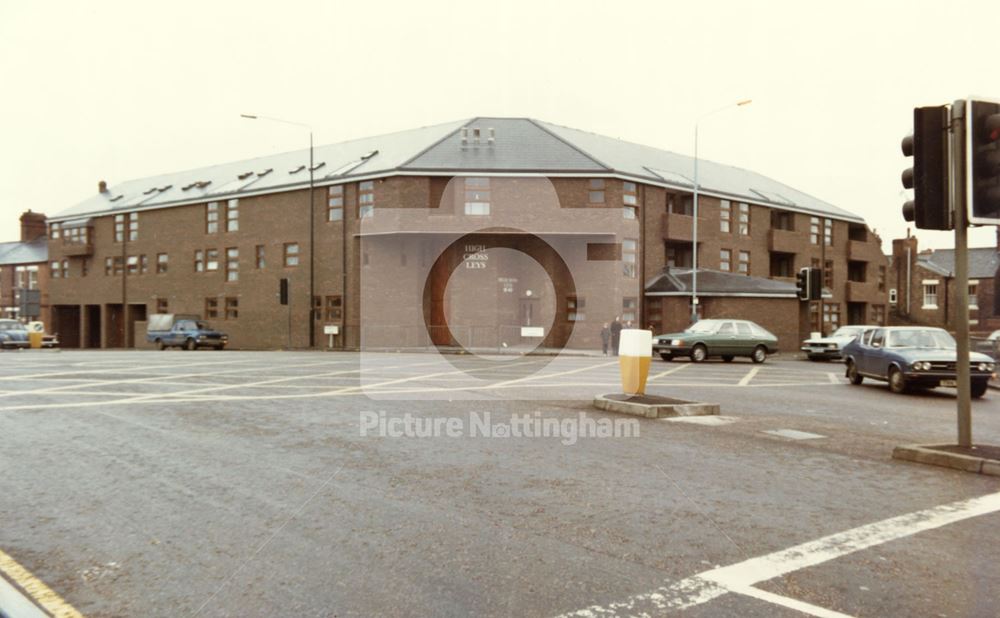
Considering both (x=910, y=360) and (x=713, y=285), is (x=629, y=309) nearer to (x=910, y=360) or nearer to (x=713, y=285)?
(x=713, y=285)

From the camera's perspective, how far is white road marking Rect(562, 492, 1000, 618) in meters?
3.48

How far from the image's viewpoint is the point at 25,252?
65.0m

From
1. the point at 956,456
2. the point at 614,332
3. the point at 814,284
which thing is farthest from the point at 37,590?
the point at 614,332

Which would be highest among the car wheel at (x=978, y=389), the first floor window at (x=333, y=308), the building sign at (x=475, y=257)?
the building sign at (x=475, y=257)

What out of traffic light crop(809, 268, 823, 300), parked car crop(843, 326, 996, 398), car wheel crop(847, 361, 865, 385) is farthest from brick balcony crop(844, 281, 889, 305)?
car wheel crop(847, 361, 865, 385)

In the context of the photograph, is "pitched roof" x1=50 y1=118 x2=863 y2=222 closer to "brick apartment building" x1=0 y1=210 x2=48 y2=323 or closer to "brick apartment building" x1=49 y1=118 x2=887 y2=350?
"brick apartment building" x1=49 y1=118 x2=887 y2=350

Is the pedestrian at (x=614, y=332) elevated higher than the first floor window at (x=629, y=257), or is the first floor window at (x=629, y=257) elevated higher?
the first floor window at (x=629, y=257)

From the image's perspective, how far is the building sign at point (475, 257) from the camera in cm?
3556

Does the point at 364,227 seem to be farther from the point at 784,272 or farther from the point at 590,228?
the point at 784,272

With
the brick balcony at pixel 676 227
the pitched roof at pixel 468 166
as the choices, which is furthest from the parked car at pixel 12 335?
the brick balcony at pixel 676 227

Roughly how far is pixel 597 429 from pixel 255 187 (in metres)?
37.9

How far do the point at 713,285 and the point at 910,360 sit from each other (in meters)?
23.2

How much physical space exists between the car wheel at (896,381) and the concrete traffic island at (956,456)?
28.8ft

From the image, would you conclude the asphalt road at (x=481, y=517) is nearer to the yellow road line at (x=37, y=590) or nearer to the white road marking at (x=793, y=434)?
the yellow road line at (x=37, y=590)
